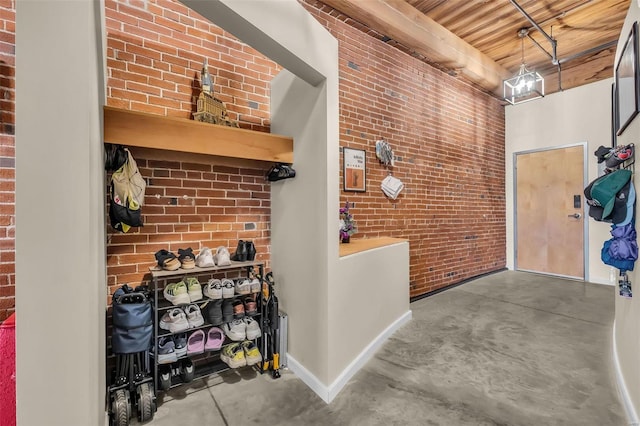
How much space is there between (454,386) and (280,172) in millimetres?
2130

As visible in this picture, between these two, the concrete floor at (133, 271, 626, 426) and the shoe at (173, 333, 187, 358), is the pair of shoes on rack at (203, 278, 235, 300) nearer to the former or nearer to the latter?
the shoe at (173, 333, 187, 358)

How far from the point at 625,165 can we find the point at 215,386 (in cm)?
336

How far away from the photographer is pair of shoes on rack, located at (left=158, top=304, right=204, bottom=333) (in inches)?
80.4

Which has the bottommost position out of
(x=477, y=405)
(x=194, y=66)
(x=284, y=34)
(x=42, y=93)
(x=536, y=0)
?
(x=477, y=405)

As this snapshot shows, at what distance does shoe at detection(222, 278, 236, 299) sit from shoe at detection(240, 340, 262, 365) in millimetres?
459

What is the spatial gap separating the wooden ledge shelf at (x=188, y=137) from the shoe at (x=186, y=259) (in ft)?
2.44

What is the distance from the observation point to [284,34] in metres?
1.76

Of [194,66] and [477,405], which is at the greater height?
[194,66]

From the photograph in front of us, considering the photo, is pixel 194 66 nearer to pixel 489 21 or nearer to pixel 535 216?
pixel 489 21

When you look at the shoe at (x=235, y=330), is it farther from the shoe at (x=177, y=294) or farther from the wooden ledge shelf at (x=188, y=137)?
the wooden ledge shelf at (x=188, y=137)

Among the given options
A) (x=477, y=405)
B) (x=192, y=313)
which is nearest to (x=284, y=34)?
(x=192, y=313)

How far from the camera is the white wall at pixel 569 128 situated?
16.0 ft

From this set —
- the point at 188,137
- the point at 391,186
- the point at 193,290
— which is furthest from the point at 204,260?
the point at 391,186

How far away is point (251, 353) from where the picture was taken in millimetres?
2301
